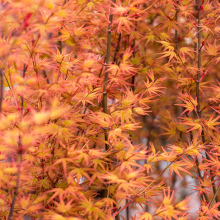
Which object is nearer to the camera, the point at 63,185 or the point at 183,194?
the point at 63,185

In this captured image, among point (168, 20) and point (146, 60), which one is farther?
point (146, 60)

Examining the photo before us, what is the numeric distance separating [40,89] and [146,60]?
0.84m

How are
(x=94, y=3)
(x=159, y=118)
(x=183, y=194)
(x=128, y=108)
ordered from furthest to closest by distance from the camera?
(x=183, y=194) → (x=159, y=118) → (x=94, y=3) → (x=128, y=108)

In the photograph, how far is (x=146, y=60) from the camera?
1.64m

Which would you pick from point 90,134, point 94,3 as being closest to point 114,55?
point 94,3

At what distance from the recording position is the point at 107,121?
→ 1.10 meters

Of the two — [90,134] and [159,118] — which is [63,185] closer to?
[90,134]

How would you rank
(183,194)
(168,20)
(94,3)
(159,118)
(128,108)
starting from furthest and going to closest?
(183,194)
(159,118)
(168,20)
(94,3)
(128,108)

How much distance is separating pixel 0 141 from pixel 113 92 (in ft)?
1.89

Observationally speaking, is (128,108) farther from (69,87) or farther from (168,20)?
(168,20)

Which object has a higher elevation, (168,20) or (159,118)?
(168,20)

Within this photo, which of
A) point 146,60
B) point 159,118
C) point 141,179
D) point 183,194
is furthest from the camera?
point 183,194

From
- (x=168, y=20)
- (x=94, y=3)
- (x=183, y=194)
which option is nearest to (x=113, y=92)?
(x=94, y=3)

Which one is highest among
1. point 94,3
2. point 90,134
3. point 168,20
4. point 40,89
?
point 94,3
